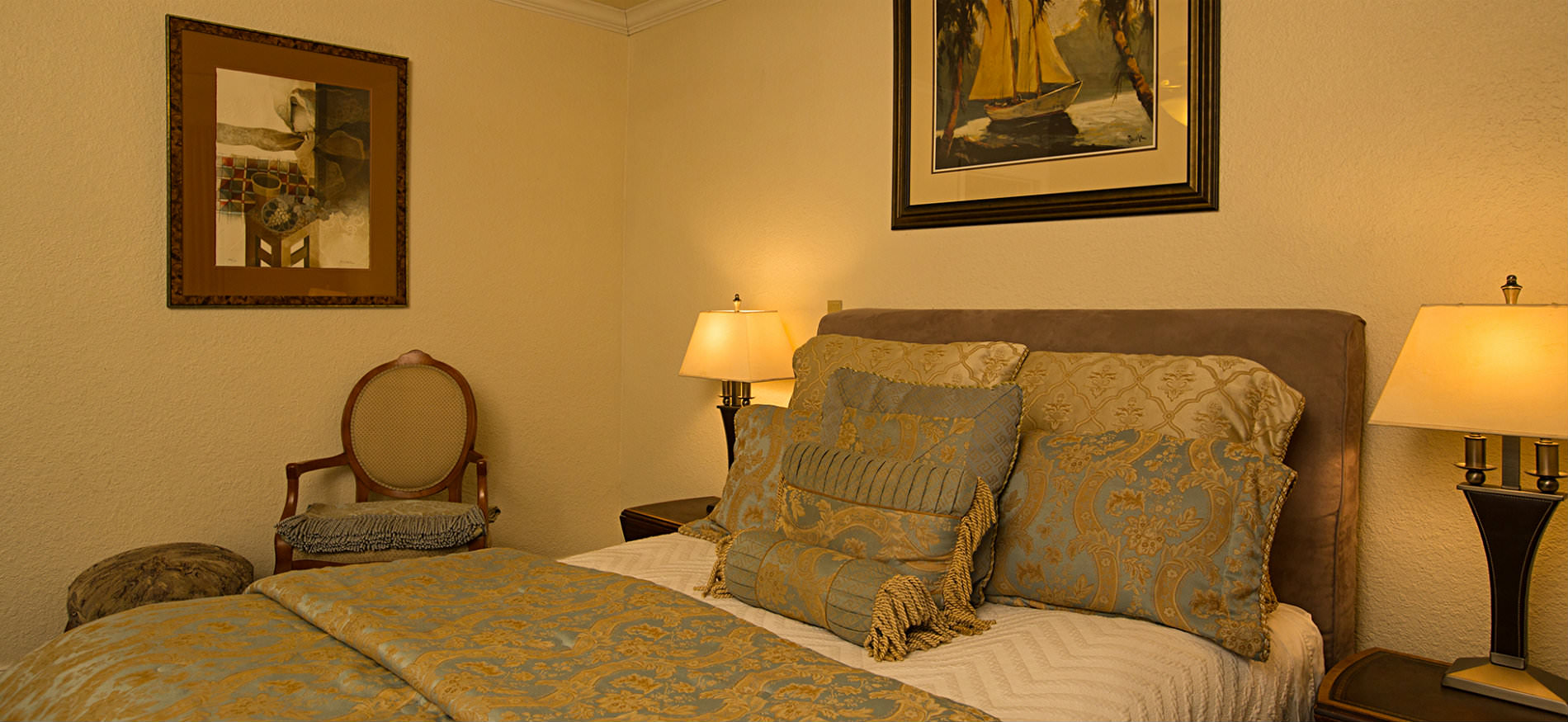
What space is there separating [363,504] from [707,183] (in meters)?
1.81

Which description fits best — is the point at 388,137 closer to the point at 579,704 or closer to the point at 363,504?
the point at 363,504

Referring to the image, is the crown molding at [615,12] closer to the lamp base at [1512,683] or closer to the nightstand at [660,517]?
the nightstand at [660,517]

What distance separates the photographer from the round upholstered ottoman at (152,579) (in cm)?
274

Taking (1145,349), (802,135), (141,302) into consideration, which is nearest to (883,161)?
(802,135)

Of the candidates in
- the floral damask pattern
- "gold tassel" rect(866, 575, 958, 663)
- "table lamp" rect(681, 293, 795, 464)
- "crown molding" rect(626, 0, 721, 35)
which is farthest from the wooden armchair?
"gold tassel" rect(866, 575, 958, 663)

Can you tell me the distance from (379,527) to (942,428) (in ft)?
6.47

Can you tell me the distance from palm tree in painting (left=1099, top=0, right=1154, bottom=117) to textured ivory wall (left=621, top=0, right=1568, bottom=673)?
0.20 m

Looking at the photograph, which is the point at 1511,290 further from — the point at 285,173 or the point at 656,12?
the point at 285,173

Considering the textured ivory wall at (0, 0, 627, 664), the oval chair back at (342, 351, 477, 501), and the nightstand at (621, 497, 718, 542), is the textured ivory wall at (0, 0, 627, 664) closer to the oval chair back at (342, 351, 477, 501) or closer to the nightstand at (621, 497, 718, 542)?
the oval chair back at (342, 351, 477, 501)

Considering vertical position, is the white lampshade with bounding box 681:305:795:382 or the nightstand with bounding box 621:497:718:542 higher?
the white lampshade with bounding box 681:305:795:382

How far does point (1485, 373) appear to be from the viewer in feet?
6.07

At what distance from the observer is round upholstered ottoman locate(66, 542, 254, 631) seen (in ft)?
9.00

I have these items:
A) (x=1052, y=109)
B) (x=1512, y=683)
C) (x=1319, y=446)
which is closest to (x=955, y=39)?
(x=1052, y=109)

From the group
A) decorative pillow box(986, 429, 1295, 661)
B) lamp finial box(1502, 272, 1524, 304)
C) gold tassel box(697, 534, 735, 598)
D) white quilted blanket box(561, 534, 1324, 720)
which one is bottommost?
white quilted blanket box(561, 534, 1324, 720)
